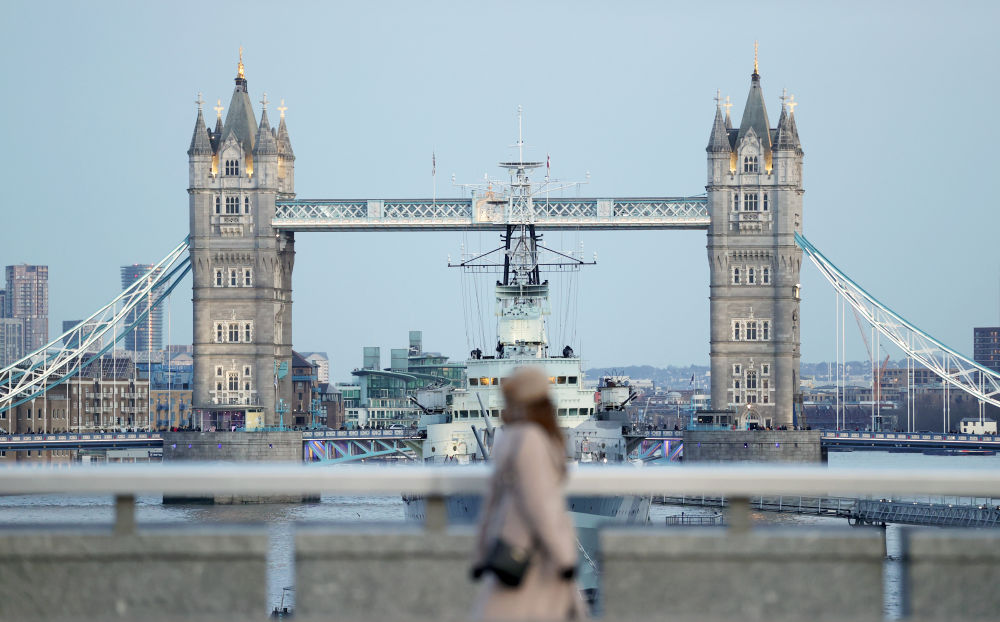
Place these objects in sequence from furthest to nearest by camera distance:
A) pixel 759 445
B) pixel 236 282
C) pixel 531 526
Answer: pixel 236 282 < pixel 759 445 < pixel 531 526

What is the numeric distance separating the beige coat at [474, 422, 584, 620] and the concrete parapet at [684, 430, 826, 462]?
72.9 metres

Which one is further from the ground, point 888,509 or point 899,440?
point 899,440

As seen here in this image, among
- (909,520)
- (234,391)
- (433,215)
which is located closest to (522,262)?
(909,520)

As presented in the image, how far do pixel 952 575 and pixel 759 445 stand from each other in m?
73.1

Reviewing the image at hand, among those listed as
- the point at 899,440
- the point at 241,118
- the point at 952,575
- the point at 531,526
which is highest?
the point at 241,118

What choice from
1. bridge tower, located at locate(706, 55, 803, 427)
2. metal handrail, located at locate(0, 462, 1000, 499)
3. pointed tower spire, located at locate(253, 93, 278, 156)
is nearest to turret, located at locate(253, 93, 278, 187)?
pointed tower spire, located at locate(253, 93, 278, 156)

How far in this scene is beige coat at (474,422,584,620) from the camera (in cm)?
671

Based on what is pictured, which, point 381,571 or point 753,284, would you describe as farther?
point 753,284

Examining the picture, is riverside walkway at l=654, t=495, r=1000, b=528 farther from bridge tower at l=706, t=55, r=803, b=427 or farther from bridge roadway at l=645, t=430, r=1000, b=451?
bridge tower at l=706, t=55, r=803, b=427

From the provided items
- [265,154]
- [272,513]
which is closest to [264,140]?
[265,154]

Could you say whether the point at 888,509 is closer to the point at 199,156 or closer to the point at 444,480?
the point at 199,156

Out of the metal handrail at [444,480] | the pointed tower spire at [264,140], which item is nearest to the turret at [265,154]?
the pointed tower spire at [264,140]

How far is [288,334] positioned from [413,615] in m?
80.3

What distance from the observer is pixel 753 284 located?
83.0 meters
